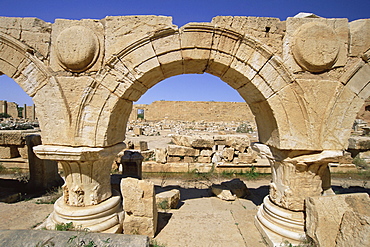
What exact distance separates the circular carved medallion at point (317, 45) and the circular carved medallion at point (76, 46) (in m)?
2.78

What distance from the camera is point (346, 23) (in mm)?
2791

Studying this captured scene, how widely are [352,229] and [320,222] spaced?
31 cm

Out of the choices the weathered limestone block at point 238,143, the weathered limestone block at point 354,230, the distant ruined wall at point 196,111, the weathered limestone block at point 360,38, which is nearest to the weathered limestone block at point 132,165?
the weathered limestone block at point 238,143

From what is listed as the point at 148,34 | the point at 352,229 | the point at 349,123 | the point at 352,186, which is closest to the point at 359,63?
the point at 349,123

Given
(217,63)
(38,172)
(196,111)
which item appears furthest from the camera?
(196,111)

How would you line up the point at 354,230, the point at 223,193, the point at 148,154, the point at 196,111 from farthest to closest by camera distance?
1. the point at 196,111
2. the point at 148,154
3. the point at 223,193
4. the point at 354,230

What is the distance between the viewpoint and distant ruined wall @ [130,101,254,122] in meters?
26.1

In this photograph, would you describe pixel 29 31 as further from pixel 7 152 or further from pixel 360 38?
pixel 7 152

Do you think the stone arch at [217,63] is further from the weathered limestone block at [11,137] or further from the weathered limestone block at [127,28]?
the weathered limestone block at [11,137]

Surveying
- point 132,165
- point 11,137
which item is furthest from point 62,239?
point 11,137

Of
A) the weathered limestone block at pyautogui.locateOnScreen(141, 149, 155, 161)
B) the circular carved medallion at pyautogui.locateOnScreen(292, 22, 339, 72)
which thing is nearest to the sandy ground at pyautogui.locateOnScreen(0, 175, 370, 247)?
the weathered limestone block at pyautogui.locateOnScreen(141, 149, 155, 161)

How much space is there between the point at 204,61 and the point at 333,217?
2578mm

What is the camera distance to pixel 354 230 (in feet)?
7.04

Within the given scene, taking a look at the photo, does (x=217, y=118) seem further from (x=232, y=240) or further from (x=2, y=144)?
(x=232, y=240)
